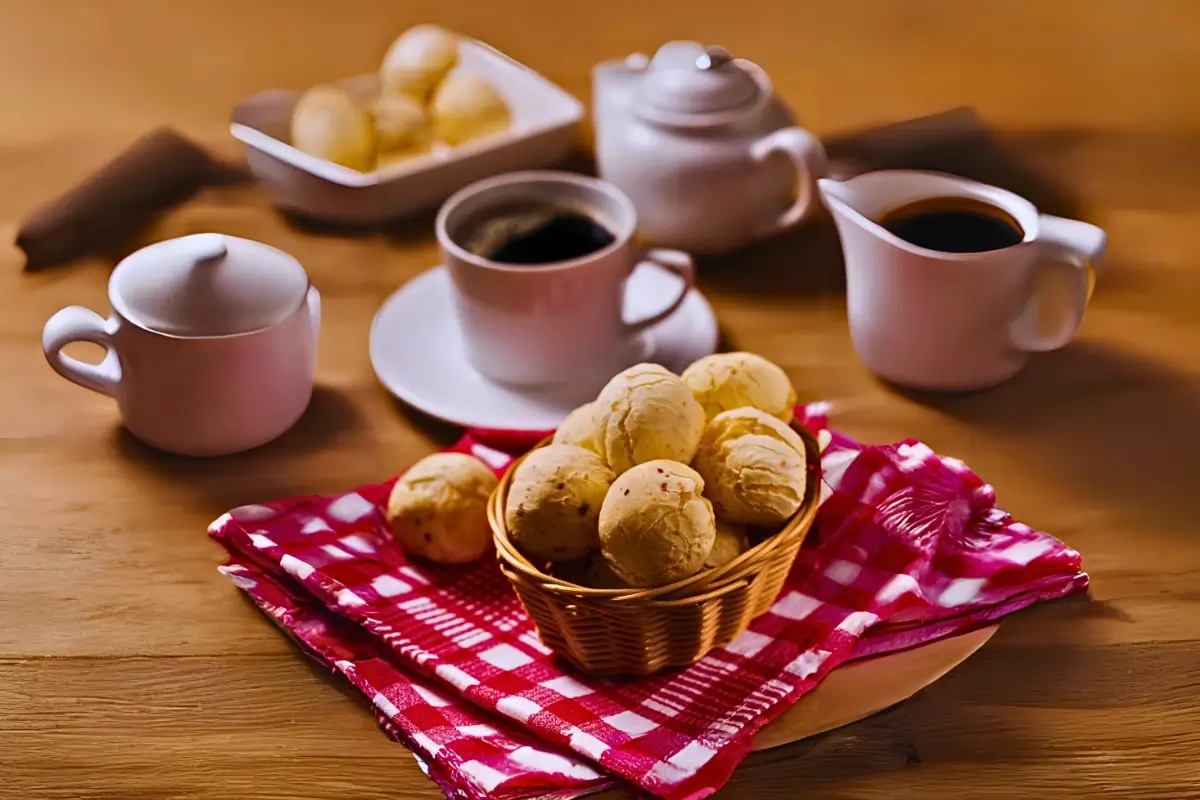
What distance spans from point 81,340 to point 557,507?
1.13 feet

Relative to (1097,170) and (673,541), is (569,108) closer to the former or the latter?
(1097,170)

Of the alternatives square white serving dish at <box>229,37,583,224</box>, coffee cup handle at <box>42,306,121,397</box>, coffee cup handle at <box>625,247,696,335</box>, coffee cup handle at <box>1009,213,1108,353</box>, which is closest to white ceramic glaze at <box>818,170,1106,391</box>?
coffee cup handle at <box>1009,213,1108,353</box>

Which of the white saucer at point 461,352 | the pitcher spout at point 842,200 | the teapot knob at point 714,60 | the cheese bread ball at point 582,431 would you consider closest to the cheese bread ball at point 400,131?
the white saucer at point 461,352

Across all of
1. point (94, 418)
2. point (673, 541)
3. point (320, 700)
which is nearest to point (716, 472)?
point (673, 541)

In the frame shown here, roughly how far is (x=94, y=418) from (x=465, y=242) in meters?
0.26

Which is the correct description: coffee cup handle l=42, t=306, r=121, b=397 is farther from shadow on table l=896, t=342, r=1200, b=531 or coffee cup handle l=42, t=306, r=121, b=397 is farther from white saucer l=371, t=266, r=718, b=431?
shadow on table l=896, t=342, r=1200, b=531

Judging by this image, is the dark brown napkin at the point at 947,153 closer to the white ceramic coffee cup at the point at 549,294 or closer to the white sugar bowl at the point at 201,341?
the white ceramic coffee cup at the point at 549,294

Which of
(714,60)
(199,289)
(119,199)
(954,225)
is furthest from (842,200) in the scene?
(119,199)

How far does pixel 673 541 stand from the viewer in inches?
22.6

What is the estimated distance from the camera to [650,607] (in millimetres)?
580

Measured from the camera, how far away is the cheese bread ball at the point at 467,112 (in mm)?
1065

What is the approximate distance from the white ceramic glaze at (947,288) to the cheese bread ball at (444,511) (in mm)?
277

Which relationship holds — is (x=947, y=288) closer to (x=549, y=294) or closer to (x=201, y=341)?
(x=549, y=294)

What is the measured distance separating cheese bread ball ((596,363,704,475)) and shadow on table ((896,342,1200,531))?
0.88ft
